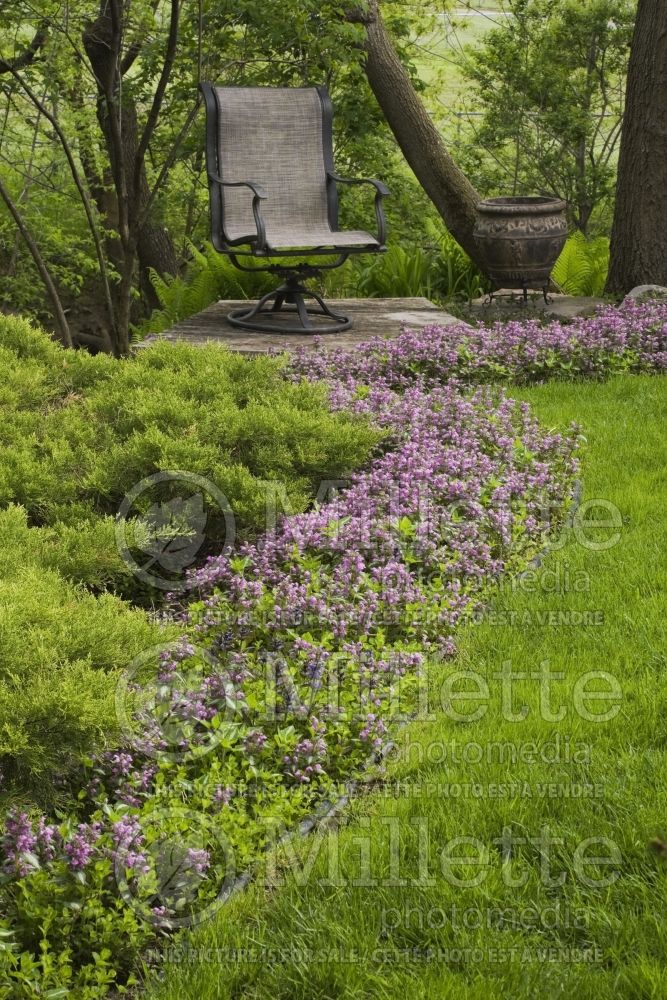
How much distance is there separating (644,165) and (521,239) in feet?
3.74

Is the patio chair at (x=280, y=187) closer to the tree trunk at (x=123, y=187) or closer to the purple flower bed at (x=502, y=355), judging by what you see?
the tree trunk at (x=123, y=187)

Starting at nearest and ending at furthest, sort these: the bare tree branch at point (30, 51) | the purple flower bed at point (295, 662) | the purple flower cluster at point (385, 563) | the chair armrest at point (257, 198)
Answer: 1. the purple flower bed at point (295, 662)
2. the purple flower cluster at point (385, 563)
3. the chair armrest at point (257, 198)
4. the bare tree branch at point (30, 51)

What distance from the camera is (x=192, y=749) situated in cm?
290

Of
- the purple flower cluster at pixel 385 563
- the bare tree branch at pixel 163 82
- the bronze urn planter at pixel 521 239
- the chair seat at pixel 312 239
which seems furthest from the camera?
the bronze urn planter at pixel 521 239

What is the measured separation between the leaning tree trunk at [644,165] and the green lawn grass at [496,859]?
5451 millimetres

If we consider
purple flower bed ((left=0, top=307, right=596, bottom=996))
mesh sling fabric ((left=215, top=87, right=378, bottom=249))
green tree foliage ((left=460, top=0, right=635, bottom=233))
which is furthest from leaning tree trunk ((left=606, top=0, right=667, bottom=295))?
green tree foliage ((left=460, top=0, right=635, bottom=233))

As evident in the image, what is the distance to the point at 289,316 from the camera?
787 cm

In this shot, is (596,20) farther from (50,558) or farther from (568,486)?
(50,558)

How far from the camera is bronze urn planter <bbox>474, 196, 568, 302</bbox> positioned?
833 cm

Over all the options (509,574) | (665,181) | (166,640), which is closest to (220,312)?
(665,181)

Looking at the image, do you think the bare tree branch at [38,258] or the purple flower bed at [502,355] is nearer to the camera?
the purple flower bed at [502,355]

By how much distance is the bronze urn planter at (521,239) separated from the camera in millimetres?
8328

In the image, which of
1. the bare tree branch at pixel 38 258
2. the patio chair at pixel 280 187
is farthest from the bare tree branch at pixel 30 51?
the patio chair at pixel 280 187

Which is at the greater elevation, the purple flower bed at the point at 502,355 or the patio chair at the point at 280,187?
the patio chair at the point at 280,187
